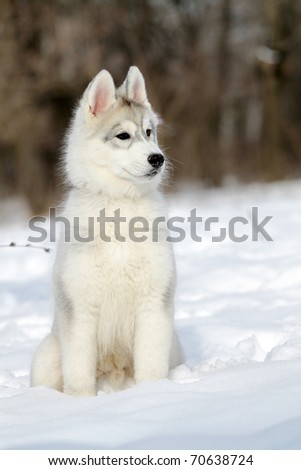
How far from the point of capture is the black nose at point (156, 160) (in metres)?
4.34

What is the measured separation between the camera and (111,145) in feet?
14.5

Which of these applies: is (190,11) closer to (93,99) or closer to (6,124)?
(6,124)

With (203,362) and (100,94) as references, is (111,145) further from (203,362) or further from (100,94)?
(203,362)

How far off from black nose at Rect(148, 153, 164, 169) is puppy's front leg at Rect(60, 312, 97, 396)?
884 mm

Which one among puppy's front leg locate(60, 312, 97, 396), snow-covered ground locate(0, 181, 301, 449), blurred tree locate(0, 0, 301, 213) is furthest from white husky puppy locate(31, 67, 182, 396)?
blurred tree locate(0, 0, 301, 213)

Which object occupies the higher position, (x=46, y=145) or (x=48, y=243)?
(x=46, y=145)

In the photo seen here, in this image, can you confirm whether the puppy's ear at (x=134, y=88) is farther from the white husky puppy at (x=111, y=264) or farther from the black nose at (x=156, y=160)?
the black nose at (x=156, y=160)

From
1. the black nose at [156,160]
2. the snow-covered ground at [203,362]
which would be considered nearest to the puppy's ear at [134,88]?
the black nose at [156,160]

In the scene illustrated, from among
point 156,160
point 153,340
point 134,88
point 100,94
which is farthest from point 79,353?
point 134,88

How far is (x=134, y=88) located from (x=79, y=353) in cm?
159

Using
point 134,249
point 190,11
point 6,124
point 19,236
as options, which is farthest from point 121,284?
point 190,11

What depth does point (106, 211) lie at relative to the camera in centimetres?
438

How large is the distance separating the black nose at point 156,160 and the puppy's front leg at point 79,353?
0.88 metres
